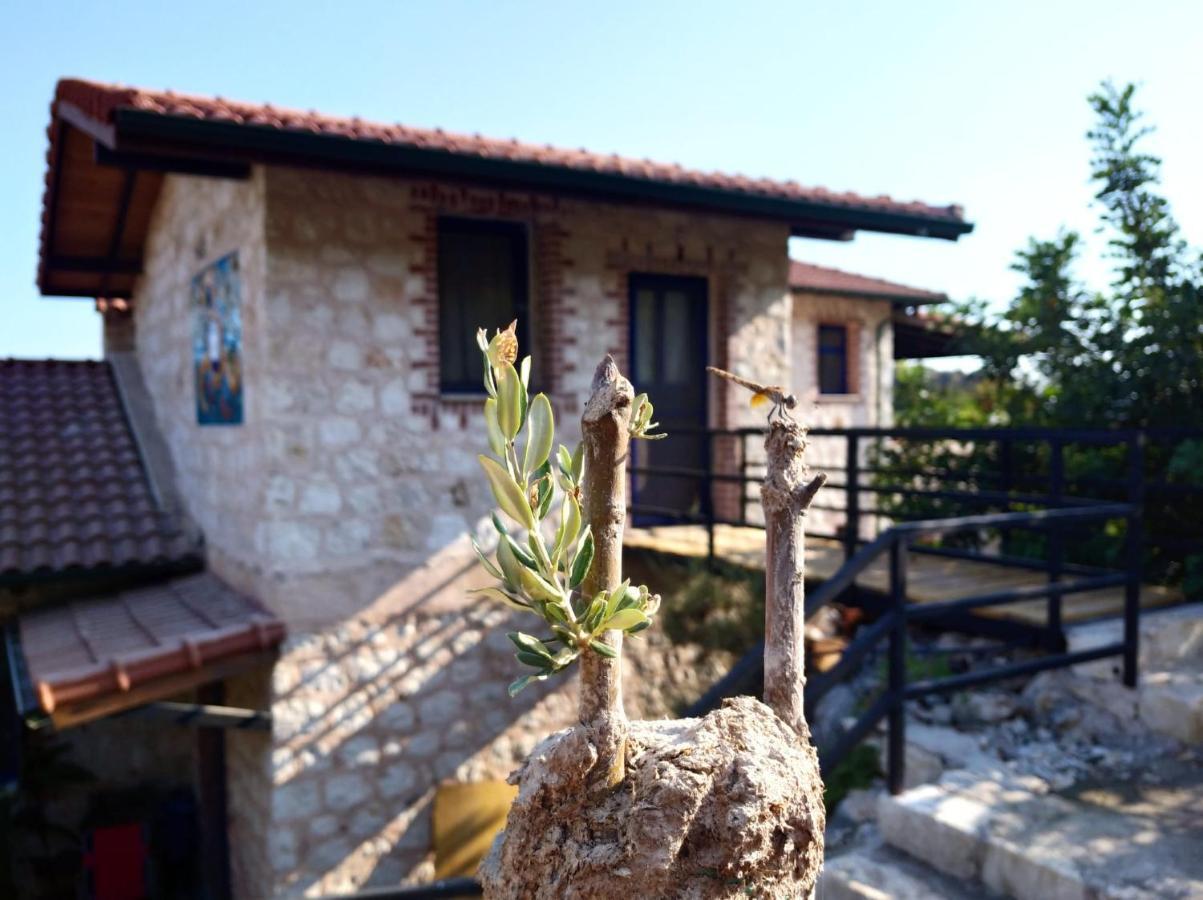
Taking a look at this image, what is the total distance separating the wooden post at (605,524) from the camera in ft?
3.69

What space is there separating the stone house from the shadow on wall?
0.05 feet

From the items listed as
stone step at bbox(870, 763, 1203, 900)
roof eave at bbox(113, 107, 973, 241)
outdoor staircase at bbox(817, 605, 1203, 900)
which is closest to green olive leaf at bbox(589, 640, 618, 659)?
outdoor staircase at bbox(817, 605, 1203, 900)

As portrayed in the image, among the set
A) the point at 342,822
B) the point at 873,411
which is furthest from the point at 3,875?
the point at 873,411

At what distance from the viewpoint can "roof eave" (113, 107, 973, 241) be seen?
193 inches

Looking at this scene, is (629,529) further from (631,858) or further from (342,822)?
(631,858)

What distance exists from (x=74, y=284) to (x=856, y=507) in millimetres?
9339

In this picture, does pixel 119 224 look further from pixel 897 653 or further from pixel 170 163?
pixel 897 653

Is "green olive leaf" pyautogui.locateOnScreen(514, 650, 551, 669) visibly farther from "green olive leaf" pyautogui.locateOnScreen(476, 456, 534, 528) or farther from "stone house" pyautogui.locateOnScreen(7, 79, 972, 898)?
"stone house" pyautogui.locateOnScreen(7, 79, 972, 898)

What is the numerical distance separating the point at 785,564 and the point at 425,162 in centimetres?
470

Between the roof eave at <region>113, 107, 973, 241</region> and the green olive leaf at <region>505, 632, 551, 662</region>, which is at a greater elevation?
the roof eave at <region>113, 107, 973, 241</region>

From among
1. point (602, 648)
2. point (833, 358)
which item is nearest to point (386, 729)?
point (602, 648)

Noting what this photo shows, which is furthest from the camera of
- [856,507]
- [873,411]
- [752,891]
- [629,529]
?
[873,411]

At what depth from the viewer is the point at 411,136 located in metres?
5.50

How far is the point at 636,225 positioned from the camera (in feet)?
23.2
